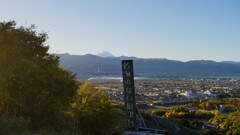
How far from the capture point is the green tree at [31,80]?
1802 cm

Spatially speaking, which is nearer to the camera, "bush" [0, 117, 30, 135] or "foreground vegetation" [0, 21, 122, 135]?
"bush" [0, 117, 30, 135]

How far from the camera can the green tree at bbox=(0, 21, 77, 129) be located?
709 inches

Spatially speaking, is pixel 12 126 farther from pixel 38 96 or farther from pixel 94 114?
pixel 94 114

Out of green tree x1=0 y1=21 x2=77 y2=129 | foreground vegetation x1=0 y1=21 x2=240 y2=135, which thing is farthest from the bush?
green tree x1=0 y1=21 x2=77 y2=129

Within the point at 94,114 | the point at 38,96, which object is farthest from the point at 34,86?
the point at 94,114

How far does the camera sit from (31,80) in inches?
747

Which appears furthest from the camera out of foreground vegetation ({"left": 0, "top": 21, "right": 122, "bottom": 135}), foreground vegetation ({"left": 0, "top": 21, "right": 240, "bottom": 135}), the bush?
foreground vegetation ({"left": 0, "top": 21, "right": 122, "bottom": 135})

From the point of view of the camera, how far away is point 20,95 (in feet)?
60.9

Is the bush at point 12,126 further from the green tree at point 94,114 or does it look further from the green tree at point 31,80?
the green tree at point 94,114

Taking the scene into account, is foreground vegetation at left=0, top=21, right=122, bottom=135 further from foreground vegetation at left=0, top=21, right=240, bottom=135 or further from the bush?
the bush

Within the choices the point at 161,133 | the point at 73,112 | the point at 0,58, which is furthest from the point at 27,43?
the point at 161,133

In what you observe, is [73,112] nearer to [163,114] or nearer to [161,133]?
[161,133]

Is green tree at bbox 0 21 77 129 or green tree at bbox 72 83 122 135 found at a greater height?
green tree at bbox 0 21 77 129

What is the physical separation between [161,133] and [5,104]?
9.65 metres
